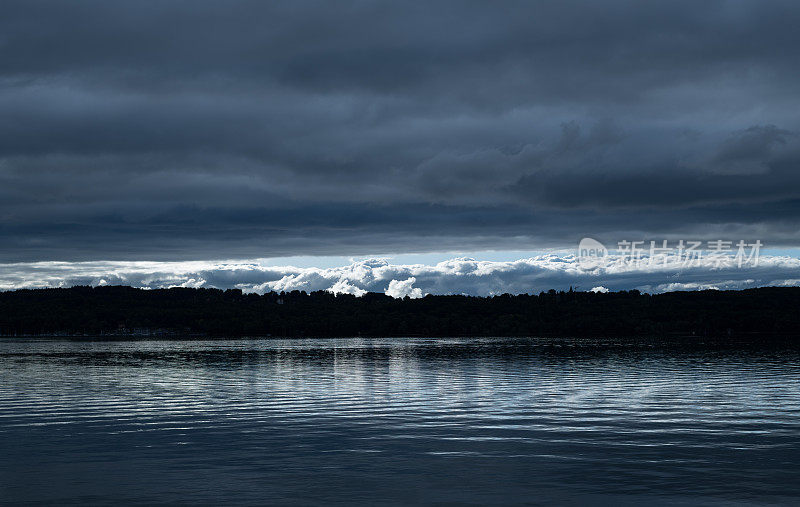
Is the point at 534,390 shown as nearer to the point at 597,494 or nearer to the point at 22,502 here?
the point at 597,494

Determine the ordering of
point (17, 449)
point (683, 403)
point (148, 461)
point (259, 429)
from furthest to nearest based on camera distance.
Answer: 1. point (683, 403)
2. point (259, 429)
3. point (17, 449)
4. point (148, 461)

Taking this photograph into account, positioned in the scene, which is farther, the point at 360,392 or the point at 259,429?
the point at 360,392

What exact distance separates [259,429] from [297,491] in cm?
2245

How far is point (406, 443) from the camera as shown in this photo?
5316 centimetres

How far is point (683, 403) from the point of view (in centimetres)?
7856

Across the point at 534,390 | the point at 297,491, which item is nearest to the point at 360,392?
the point at 534,390

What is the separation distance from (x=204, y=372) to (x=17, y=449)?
83.8 m

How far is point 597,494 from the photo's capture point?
38375mm

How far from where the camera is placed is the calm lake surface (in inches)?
1550

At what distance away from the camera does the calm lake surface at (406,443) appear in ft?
129

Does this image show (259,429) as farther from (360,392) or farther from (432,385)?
(432,385)

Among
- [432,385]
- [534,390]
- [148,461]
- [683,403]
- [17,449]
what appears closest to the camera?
[148,461]

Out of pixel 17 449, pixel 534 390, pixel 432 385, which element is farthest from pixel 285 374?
pixel 17 449

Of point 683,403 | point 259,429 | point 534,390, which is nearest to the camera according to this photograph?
point 259,429
